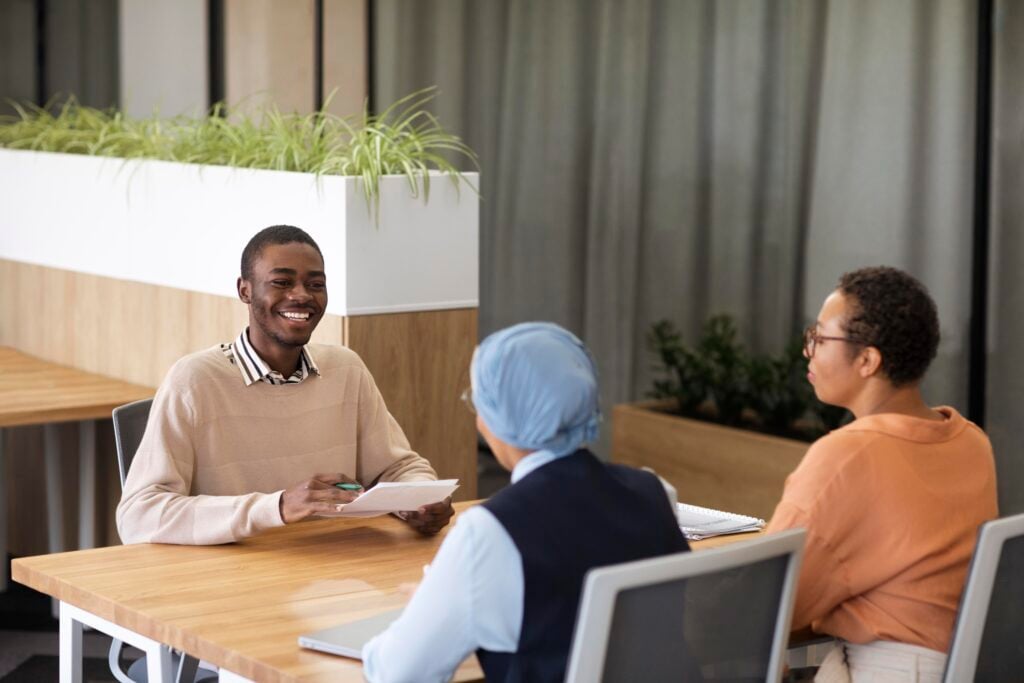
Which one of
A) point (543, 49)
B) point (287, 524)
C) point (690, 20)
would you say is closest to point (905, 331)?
point (287, 524)

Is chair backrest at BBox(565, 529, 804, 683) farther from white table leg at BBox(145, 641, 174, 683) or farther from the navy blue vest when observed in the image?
white table leg at BBox(145, 641, 174, 683)

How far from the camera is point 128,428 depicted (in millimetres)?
3402

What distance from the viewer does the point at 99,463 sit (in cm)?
513

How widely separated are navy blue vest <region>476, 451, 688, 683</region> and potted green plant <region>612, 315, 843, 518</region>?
3514 mm

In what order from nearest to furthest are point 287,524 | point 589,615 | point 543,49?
point 589,615, point 287,524, point 543,49

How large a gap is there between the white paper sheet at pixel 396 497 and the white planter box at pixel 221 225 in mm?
1347

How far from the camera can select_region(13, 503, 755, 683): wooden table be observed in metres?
2.26

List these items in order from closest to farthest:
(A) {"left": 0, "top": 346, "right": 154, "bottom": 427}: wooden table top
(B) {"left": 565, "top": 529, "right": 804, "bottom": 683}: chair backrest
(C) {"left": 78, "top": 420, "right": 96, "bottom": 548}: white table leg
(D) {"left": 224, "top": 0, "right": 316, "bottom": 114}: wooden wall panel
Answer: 1. (B) {"left": 565, "top": 529, "right": 804, "bottom": 683}: chair backrest
2. (A) {"left": 0, "top": 346, "right": 154, "bottom": 427}: wooden table top
3. (C) {"left": 78, "top": 420, "right": 96, "bottom": 548}: white table leg
4. (D) {"left": 224, "top": 0, "right": 316, "bottom": 114}: wooden wall panel

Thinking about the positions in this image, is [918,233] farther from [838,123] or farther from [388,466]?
[388,466]

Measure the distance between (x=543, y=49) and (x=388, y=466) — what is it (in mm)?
4157

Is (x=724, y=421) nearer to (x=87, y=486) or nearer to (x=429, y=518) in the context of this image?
(x=87, y=486)

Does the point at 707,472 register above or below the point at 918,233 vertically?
below

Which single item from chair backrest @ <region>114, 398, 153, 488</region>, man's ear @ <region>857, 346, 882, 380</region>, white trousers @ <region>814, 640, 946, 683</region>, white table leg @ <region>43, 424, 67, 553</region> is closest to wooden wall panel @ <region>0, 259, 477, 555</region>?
white table leg @ <region>43, 424, 67, 553</region>

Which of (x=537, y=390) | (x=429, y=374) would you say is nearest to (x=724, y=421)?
(x=429, y=374)
